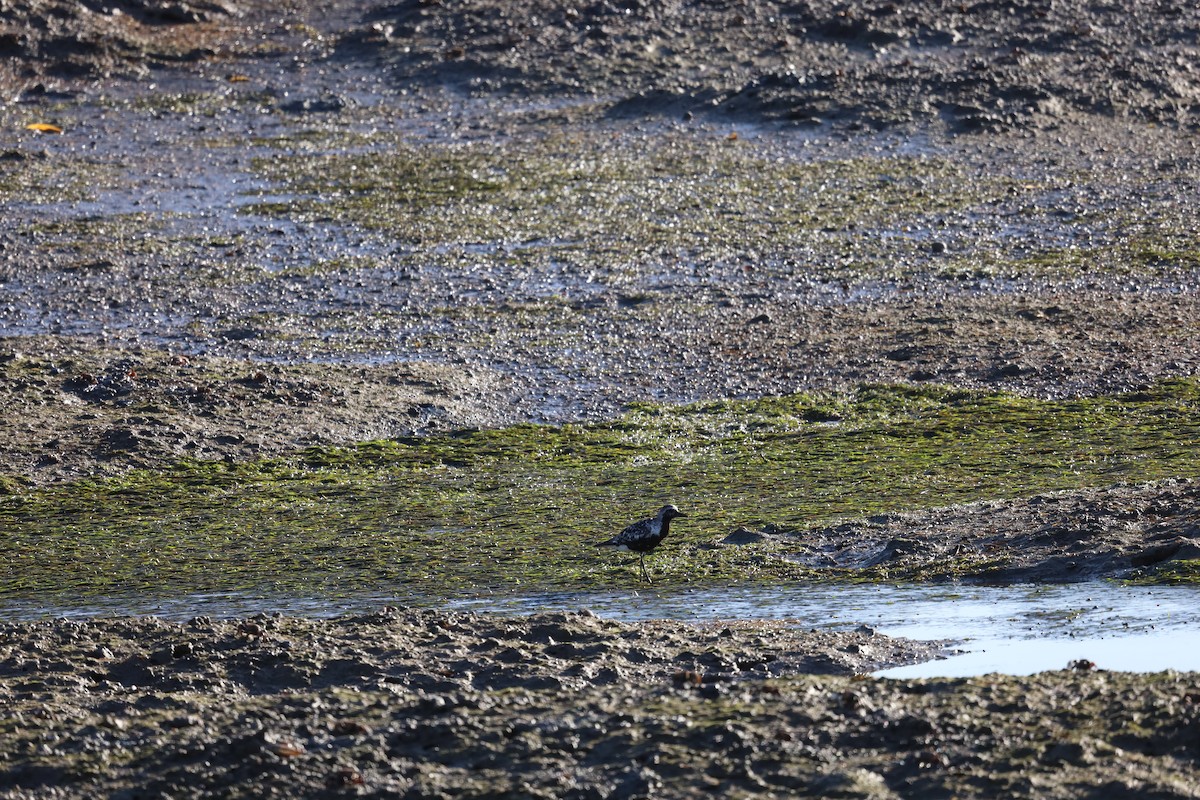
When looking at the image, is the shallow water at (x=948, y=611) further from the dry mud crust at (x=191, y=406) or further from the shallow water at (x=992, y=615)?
the dry mud crust at (x=191, y=406)

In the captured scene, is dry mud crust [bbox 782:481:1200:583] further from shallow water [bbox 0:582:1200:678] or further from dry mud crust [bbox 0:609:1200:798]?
dry mud crust [bbox 0:609:1200:798]

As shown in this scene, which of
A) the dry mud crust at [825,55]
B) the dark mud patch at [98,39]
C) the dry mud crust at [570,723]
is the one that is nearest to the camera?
the dry mud crust at [570,723]

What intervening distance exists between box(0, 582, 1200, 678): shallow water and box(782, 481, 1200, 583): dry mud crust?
0.71 ft

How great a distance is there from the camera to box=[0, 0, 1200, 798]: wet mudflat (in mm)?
6141

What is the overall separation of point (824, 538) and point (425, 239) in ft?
26.9

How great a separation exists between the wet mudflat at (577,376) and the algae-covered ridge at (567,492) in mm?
41

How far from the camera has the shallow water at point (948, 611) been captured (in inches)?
282

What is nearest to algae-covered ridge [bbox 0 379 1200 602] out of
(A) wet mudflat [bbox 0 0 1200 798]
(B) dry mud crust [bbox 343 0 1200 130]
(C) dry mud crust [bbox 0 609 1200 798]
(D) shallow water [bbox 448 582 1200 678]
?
(A) wet mudflat [bbox 0 0 1200 798]

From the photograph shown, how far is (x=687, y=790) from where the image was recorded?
5625 millimetres

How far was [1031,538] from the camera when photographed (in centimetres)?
876

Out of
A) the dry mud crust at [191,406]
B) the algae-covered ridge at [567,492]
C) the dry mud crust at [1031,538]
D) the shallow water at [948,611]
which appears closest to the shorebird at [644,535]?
the algae-covered ridge at [567,492]

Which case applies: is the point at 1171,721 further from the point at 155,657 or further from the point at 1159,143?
the point at 1159,143

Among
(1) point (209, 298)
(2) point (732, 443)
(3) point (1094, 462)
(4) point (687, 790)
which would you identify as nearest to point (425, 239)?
(1) point (209, 298)

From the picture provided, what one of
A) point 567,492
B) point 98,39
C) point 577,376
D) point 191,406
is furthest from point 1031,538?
point 98,39
